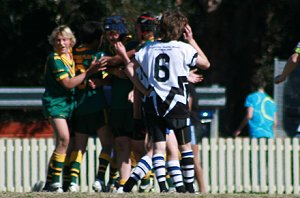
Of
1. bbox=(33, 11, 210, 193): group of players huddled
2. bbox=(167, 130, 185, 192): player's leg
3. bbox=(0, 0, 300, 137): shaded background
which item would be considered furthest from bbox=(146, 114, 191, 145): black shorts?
bbox=(0, 0, 300, 137): shaded background

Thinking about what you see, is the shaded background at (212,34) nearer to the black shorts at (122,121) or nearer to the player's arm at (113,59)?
the black shorts at (122,121)

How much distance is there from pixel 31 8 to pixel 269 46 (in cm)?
644

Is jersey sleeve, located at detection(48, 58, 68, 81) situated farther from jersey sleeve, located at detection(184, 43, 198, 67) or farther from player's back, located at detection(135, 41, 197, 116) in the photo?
jersey sleeve, located at detection(184, 43, 198, 67)

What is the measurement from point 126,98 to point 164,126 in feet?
4.22

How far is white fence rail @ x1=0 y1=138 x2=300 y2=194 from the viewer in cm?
1534

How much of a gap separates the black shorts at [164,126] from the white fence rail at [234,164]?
5029 millimetres

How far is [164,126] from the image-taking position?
33.9ft

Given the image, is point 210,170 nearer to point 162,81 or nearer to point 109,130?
point 109,130

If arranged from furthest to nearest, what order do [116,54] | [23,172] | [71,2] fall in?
[71,2], [23,172], [116,54]

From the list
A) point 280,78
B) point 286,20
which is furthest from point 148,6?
point 280,78

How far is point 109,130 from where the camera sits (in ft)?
38.6

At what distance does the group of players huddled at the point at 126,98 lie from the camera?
10211 millimetres

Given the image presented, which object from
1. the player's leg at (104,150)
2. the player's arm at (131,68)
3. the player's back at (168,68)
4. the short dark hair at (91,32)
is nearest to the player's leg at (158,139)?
the player's back at (168,68)

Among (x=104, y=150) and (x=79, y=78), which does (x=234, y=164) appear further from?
(x=79, y=78)
